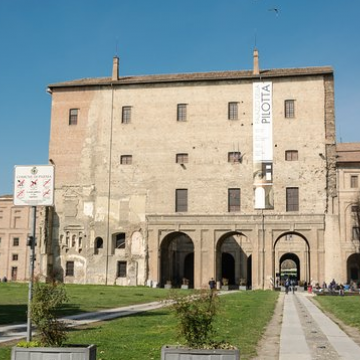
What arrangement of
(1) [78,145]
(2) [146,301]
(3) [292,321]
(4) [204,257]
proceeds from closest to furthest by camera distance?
(3) [292,321]
(2) [146,301]
(4) [204,257]
(1) [78,145]

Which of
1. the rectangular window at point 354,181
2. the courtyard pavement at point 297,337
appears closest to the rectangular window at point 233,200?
Result: the rectangular window at point 354,181

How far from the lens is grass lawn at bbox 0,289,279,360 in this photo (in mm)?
10200

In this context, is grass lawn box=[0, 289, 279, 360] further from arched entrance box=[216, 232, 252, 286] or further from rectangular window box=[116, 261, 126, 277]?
arched entrance box=[216, 232, 252, 286]

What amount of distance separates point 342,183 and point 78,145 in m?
22.8

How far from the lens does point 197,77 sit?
4725 centimetres

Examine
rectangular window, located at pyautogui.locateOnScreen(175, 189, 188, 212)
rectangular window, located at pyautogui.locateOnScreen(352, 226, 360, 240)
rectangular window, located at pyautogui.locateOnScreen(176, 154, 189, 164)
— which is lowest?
rectangular window, located at pyautogui.locateOnScreen(352, 226, 360, 240)

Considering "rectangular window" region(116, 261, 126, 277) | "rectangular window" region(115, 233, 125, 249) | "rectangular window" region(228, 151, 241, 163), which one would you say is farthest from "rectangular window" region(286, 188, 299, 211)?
"rectangular window" region(116, 261, 126, 277)

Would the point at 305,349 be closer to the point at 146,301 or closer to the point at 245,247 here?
the point at 146,301

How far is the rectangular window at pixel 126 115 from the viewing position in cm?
4803

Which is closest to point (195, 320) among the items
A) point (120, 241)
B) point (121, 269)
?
point (121, 269)

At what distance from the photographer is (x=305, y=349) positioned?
11.1 meters

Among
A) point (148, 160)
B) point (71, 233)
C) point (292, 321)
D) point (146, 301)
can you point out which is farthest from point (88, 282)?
point (292, 321)

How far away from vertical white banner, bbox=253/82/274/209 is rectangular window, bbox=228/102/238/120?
1.54 m

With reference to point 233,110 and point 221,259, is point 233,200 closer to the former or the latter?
point 233,110
